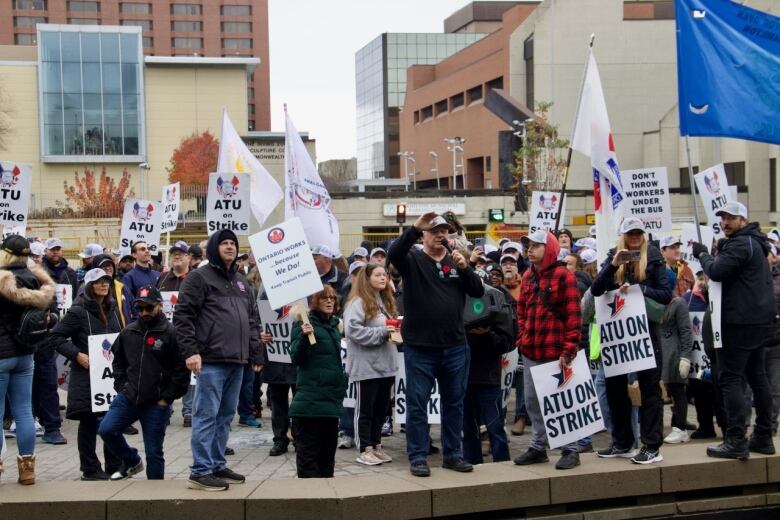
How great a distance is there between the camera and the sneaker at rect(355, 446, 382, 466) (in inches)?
369

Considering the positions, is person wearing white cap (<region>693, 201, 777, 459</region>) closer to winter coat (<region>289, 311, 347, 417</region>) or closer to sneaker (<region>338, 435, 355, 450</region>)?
winter coat (<region>289, 311, 347, 417</region>)

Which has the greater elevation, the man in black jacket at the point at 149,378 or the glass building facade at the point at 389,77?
the glass building facade at the point at 389,77

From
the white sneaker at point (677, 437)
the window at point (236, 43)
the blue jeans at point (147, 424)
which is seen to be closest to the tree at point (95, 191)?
the window at point (236, 43)

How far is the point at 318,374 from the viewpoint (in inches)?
319

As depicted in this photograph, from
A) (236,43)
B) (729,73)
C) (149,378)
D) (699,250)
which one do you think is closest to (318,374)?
(149,378)

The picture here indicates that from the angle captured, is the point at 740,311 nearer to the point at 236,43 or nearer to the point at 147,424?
the point at 147,424

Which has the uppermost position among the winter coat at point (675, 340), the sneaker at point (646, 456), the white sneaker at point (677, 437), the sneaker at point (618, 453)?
the winter coat at point (675, 340)

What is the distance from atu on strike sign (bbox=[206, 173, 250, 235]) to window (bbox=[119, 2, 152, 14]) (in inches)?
4656

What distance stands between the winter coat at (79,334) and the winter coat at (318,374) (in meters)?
2.12

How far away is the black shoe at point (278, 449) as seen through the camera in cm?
1009

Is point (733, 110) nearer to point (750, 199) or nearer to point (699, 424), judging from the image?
point (699, 424)

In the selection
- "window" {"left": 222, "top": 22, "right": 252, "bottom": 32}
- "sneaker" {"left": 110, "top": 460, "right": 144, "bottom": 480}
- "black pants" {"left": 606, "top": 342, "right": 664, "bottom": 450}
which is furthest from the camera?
"window" {"left": 222, "top": 22, "right": 252, "bottom": 32}

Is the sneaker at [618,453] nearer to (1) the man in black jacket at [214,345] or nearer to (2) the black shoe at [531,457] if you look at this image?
(2) the black shoe at [531,457]

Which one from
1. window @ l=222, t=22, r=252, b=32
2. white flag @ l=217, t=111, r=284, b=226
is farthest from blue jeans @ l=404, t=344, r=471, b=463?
window @ l=222, t=22, r=252, b=32
